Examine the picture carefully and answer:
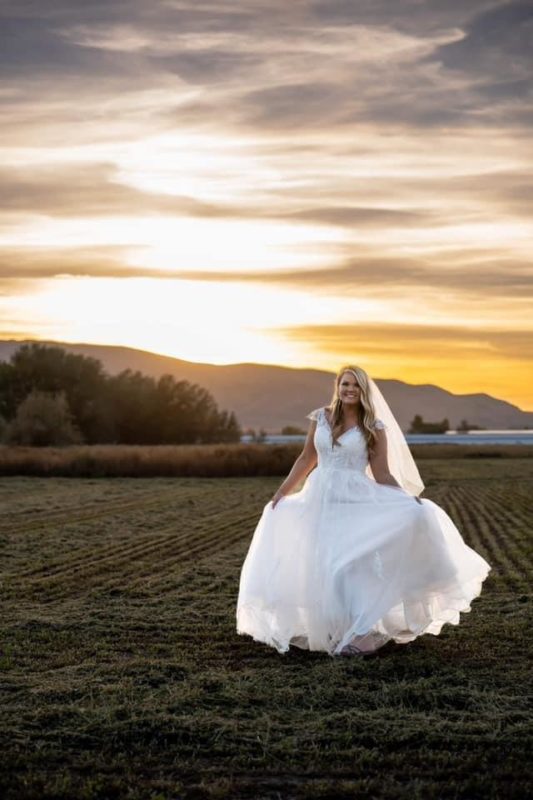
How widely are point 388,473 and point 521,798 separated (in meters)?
3.92

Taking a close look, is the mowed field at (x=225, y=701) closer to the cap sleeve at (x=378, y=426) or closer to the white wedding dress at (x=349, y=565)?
the white wedding dress at (x=349, y=565)

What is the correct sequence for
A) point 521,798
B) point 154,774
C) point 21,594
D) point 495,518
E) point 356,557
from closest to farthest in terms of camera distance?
1. point 521,798
2. point 154,774
3. point 356,557
4. point 21,594
5. point 495,518

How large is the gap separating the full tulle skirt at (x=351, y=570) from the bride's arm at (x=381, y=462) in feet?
0.31

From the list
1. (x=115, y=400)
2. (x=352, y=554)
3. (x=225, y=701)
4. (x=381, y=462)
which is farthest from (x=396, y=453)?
(x=115, y=400)

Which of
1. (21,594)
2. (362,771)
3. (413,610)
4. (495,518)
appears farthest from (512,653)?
(495,518)

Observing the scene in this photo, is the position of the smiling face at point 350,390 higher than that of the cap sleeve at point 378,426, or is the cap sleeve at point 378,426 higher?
the smiling face at point 350,390

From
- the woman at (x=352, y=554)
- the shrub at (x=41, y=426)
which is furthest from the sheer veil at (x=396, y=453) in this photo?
the shrub at (x=41, y=426)

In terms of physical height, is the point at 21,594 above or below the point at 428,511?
below

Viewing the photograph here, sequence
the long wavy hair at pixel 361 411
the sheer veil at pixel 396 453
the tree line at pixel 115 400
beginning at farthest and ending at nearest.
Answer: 1. the tree line at pixel 115 400
2. the sheer veil at pixel 396 453
3. the long wavy hair at pixel 361 411

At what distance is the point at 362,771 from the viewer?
5.41 meters

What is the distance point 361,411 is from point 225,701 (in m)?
2.93

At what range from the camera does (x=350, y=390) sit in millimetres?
8688

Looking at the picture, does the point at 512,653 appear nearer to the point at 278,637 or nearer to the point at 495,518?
the point at 278,637

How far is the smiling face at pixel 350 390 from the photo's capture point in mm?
8688
